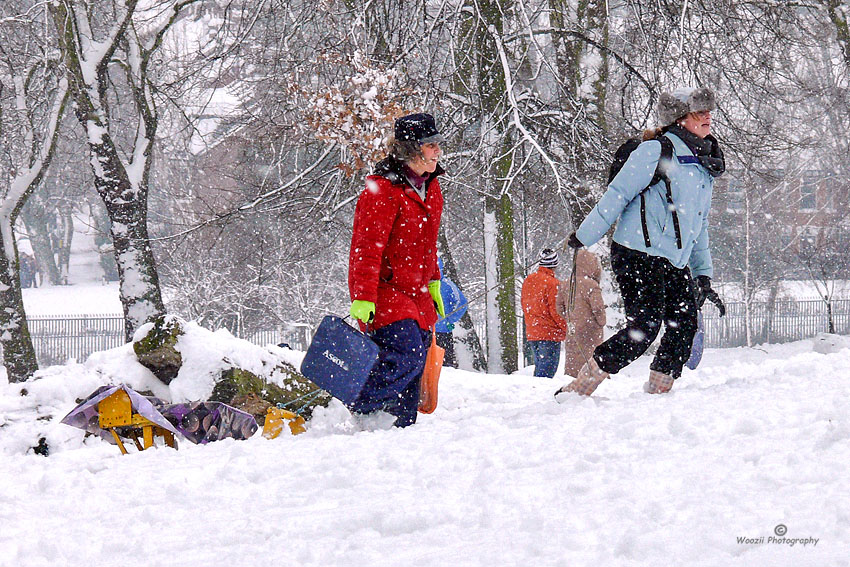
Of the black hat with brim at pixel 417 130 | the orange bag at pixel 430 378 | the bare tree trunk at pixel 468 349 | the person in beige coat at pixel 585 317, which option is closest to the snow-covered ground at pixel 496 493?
the orange bag at pixel 430 378

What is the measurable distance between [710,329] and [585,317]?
83.0ft

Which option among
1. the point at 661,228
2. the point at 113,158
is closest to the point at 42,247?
the point at 113,158

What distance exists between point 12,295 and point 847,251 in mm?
24894

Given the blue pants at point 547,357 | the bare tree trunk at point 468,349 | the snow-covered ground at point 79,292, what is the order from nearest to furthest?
the blue pants at point 547,357, the bare tree trunk at point 468,349, the snow-covered ground at point 79,292

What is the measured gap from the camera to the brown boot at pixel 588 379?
15.1 feet

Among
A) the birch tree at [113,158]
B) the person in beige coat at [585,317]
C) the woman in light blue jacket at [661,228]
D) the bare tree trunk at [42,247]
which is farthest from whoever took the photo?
the bare tree trunk at [42,247]

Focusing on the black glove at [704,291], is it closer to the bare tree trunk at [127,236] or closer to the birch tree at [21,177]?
the bare tree trunk at [127,236]

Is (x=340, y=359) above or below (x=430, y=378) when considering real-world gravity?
above

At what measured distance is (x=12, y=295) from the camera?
13281 mm

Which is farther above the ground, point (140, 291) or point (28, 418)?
point (140, 291)

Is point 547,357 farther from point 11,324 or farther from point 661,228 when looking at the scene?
point 11,324

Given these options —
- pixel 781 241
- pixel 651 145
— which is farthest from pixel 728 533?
pixel 781 241

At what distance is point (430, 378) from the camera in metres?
4.92

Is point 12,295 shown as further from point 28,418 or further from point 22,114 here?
point 28,418
